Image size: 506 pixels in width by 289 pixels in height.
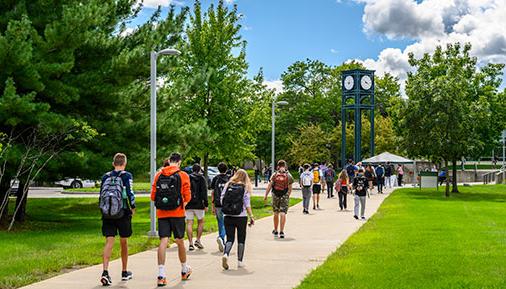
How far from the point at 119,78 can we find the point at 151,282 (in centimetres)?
1222

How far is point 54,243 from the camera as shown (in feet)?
50.7

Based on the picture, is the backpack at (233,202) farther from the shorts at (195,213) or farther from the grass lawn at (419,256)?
the shorts at (195,213)

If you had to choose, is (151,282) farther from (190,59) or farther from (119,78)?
(190,59)

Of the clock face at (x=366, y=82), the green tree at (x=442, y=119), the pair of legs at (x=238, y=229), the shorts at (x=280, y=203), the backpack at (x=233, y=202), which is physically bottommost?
the pair of legs at (x=238, y=229)

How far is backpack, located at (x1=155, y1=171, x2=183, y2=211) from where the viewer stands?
9.59 meters

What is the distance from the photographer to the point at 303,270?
11.0m

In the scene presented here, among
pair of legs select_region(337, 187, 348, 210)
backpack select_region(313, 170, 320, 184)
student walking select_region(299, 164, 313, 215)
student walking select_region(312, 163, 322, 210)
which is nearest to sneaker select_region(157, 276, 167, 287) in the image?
student walking select_region(299, 164, 313, 215)

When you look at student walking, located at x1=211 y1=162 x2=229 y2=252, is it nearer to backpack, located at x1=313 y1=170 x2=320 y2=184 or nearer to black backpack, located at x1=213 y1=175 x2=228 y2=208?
black backpack, located at x1=213 y1=175 x2=228 y2=208

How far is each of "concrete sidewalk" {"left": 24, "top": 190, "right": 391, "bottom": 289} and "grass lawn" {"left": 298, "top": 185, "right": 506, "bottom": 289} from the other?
1.43 ft

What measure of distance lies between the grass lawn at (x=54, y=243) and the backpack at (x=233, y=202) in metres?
2.56

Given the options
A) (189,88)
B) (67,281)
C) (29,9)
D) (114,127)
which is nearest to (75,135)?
(114,127)

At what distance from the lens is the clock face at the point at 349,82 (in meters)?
48.2

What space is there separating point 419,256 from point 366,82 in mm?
36948

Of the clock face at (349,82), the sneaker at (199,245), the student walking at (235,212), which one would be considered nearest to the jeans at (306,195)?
the sneaker at (199,245)
